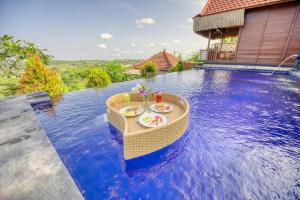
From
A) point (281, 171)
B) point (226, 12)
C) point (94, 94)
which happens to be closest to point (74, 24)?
point (94, 94)

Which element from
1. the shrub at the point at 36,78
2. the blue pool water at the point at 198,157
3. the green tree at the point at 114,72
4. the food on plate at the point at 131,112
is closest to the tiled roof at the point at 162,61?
the green tree at the point at 114,72

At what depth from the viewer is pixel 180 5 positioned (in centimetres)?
1253

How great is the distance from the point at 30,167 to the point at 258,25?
608 inches

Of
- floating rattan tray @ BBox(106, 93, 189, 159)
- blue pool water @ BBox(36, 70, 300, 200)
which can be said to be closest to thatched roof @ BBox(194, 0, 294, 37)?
blue pool water @ BBox(36, 70, 300, 200)

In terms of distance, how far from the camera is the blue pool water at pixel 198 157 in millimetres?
1848

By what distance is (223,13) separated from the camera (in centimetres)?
1146

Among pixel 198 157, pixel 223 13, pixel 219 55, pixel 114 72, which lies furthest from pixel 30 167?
pixel 219 55

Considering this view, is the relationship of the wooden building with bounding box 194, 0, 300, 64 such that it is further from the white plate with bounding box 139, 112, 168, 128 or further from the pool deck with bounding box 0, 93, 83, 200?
the pool deck with bounding box 0, 93, 83, 200

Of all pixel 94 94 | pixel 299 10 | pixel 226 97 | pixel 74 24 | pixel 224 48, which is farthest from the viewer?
pixel 74 24

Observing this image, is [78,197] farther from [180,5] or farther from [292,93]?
[180,5]

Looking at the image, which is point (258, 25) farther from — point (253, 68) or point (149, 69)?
point (149, 69)

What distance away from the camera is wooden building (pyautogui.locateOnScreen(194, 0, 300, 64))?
9805 millimetres

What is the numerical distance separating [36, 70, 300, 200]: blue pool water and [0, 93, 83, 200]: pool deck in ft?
2.41

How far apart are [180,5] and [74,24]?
11.5m
